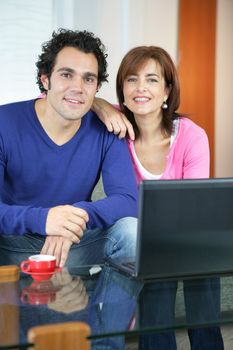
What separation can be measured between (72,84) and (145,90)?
287 millimetres

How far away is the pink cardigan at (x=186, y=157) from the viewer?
2.05 metres

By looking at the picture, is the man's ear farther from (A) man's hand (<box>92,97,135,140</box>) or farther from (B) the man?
(A) man's hand (<box>92,97,135,140</box>)

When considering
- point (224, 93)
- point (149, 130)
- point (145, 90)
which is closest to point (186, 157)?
point (149, 130)

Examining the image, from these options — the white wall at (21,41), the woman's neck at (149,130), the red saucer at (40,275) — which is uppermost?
the white wall at (21,41)

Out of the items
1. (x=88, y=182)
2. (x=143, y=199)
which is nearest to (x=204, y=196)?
(x=143, y=199)

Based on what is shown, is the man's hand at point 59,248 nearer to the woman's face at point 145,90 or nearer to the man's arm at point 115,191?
the man's arm at point 115,191

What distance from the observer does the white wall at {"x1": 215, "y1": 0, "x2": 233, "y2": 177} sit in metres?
3.60

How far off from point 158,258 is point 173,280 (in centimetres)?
8

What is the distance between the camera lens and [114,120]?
2.00 metres

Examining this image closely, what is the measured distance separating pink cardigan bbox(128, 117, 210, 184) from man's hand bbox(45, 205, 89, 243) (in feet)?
1.56

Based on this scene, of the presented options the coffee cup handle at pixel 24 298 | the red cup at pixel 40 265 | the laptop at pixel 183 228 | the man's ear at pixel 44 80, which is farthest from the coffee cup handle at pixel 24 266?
the man's ear at pixel 44 80

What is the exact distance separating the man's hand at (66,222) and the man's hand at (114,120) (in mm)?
449

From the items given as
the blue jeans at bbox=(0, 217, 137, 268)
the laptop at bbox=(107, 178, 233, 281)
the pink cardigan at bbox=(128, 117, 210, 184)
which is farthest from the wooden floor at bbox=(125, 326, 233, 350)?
the laptop at bbox=(107, 178, 233, 281)

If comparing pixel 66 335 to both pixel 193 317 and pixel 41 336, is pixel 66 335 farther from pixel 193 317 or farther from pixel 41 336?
pixel 193 317
